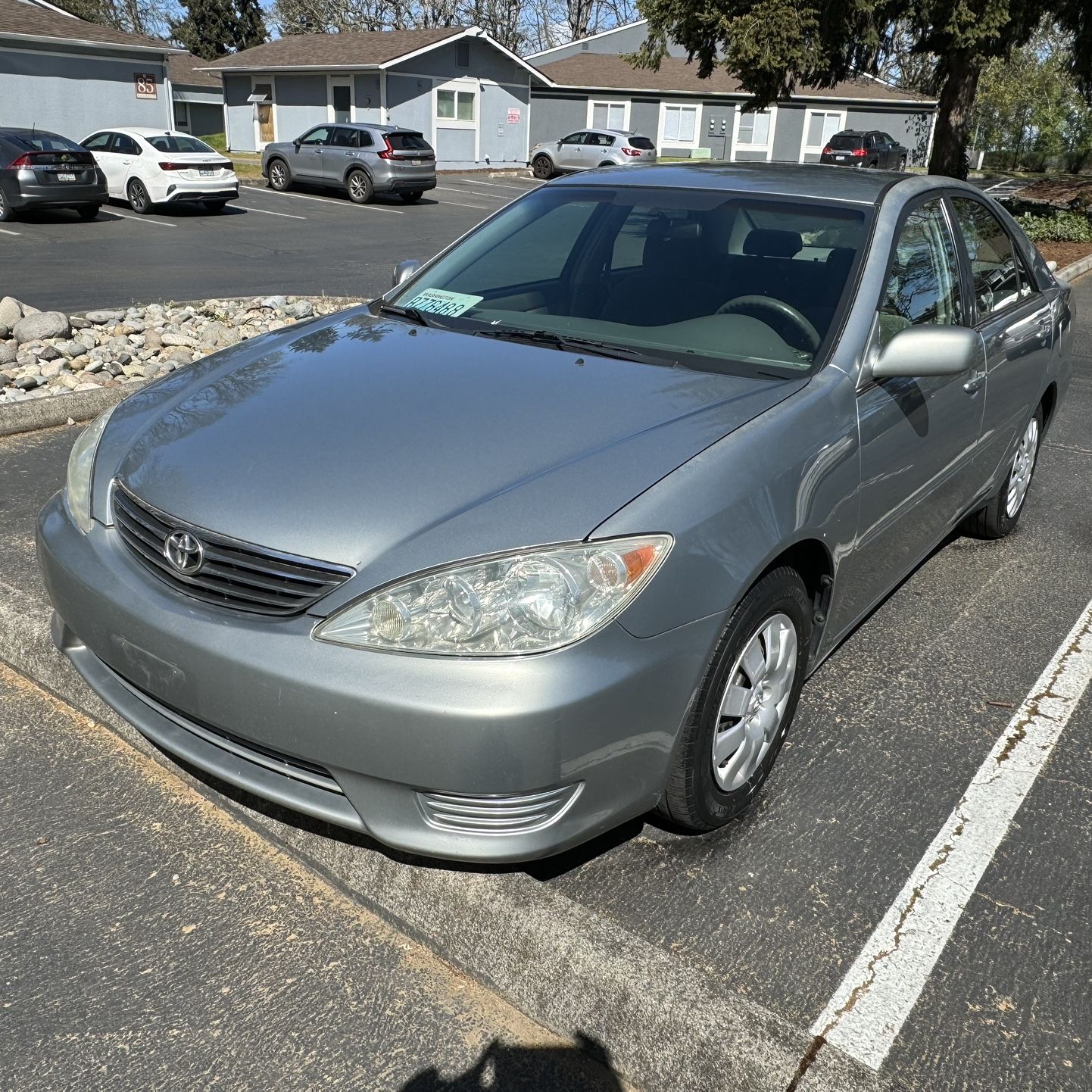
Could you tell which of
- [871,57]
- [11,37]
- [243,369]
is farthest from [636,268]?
[11,37]

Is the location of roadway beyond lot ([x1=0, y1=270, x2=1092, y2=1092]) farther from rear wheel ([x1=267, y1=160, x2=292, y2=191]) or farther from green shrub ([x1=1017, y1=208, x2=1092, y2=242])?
rear wheel ([x1=267, y1=160, x2=292, y2=191])

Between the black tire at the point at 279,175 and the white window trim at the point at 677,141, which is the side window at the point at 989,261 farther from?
the white window trim at the point at 677,141

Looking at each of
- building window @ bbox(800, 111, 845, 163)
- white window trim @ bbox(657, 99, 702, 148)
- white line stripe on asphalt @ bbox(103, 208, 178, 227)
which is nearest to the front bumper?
white line stripe on asphalt @ bbox(103, 208, 178, 227)

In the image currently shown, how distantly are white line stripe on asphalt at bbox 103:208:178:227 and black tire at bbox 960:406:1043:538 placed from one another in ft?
57.1

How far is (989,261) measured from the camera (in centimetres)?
439

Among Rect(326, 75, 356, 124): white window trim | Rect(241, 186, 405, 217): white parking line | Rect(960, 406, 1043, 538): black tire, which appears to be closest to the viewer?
Rect(960, 406, 1043, 538): black tire

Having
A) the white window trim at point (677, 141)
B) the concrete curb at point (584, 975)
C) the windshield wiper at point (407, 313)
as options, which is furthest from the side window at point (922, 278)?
the white window trim at point (677, 141)

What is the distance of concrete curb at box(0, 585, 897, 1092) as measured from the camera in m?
2.08

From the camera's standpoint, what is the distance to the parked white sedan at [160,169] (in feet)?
66.4

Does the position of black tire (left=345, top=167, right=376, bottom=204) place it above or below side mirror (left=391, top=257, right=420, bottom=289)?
below

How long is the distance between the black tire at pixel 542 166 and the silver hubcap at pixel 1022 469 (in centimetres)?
3319

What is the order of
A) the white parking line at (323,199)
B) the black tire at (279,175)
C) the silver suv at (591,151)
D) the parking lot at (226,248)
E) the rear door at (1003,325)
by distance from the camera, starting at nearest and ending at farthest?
the rear door at (1003,325)
the parking lot at (226,248)
the white parking line at (323,199)
the black tire at (279,175)
the silver suv at (591,151)

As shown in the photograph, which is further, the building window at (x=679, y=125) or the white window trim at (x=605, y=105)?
the building window at (x=679, y=125)

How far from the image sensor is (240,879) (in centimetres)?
275
